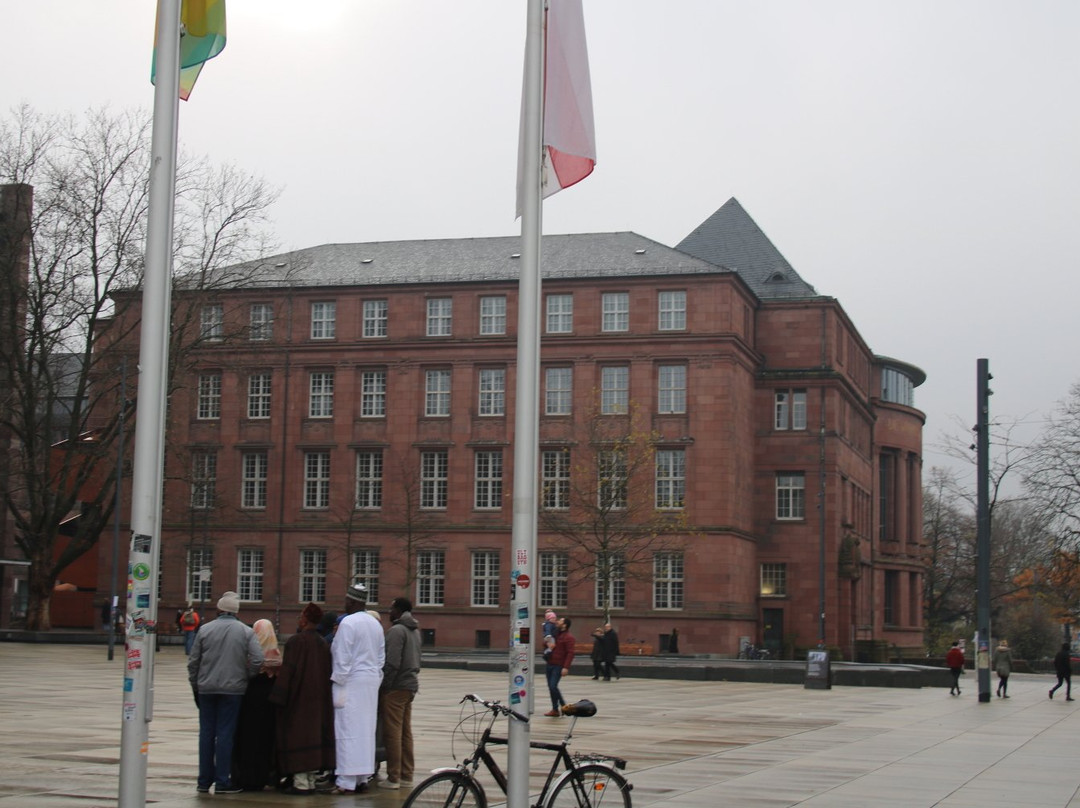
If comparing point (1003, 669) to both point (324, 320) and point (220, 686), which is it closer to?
point (220, 686)

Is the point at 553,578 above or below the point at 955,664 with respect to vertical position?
above

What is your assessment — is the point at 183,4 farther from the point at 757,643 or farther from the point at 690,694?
the point at 757,643

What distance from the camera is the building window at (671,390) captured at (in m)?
68.6

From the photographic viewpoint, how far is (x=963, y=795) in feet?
49.9

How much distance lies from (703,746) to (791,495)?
2121 inches

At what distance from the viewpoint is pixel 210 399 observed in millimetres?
74125

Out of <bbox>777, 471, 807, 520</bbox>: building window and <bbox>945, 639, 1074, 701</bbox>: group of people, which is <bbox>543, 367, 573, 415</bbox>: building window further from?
<bbox>945, 639, 1074, 701</bbox>: group of people

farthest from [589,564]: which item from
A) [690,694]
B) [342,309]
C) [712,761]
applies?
[712,761]

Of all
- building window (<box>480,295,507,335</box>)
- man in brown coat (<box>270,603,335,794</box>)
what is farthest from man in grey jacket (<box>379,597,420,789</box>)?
building window (<box>480,295,507,335</box>)

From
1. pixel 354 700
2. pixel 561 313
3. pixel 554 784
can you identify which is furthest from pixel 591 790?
pixel 561 313

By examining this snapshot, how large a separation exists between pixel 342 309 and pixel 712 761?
5662 cm

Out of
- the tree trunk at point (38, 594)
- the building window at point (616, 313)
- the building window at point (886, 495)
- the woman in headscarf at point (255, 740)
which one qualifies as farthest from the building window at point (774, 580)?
the woman in headscarf at point (255, 740)

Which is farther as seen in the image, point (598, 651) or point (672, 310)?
point (672, 310)

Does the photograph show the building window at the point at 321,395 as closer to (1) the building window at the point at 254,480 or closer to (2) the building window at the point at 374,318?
(2) the building window at the point at 374,318
